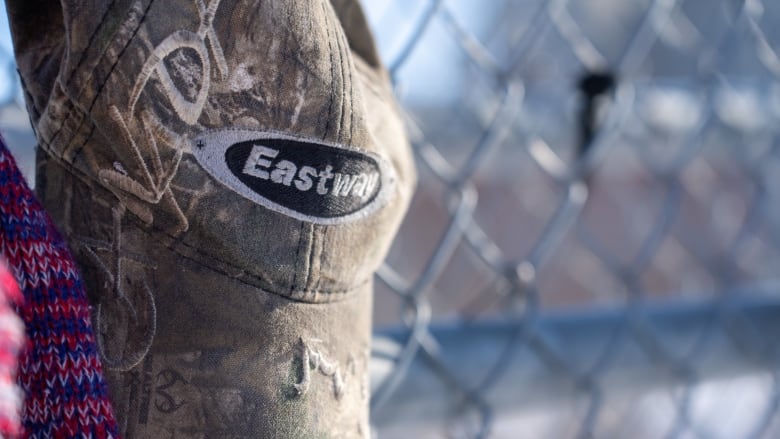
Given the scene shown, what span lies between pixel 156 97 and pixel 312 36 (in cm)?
8

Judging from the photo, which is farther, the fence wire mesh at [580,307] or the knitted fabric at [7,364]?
the fence wire mesh at [580,307]

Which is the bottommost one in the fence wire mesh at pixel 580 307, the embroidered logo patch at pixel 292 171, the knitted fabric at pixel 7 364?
the fence wire mesh at pixel 580 307

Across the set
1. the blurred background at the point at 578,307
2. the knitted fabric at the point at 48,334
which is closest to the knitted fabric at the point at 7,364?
the knitted fabric at the point at 48,334

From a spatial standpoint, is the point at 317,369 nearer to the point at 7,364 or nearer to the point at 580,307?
the point at 7,364

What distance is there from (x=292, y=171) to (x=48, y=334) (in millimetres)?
136

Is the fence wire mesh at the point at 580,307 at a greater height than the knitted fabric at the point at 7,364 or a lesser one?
lesser

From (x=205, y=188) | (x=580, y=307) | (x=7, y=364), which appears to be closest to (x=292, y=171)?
(x=205, y=188)

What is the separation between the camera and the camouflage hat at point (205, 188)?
43 cm

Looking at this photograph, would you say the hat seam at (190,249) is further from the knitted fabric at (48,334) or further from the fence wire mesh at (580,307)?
the fence wire mesh at (580,307)

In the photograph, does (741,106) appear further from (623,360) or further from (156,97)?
(156,97)

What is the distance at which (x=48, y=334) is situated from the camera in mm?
395

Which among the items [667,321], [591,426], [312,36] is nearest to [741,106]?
[667,321]

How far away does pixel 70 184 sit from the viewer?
0.46m

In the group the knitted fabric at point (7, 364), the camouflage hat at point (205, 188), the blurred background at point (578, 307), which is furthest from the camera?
the blurred background at point (578, 307)
